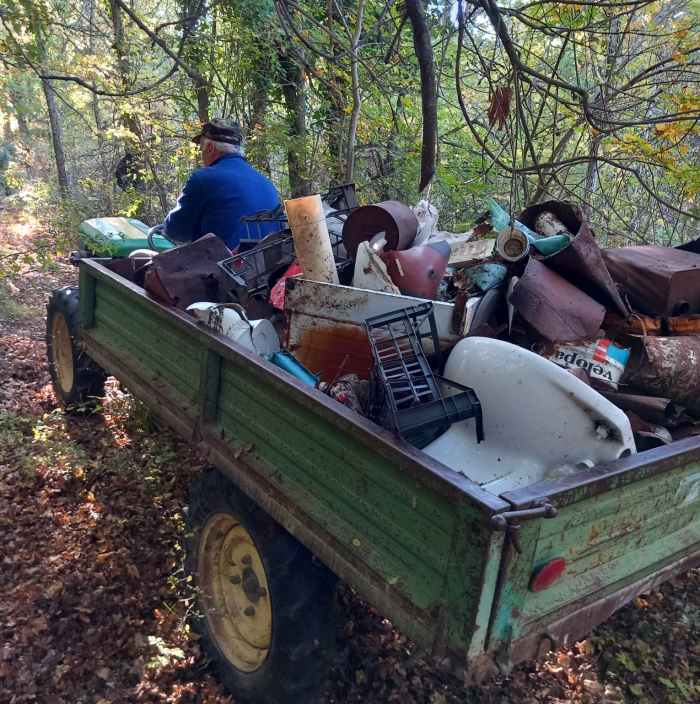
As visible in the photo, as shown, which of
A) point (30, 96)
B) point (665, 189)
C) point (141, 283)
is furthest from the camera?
point (30, 96)

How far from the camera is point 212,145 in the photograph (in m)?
3.95

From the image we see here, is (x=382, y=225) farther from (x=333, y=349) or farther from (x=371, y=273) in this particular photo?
(x=333, y=349)

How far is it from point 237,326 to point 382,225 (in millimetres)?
865

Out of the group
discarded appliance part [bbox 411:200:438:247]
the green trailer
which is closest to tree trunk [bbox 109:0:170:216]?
discarded appliance part [bbox 411:200:438:247]

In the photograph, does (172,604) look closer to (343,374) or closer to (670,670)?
(343,374)

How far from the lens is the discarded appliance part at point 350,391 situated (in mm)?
2025

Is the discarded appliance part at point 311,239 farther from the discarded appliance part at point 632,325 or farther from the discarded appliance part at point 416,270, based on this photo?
the discarded appliance part at point 632,325

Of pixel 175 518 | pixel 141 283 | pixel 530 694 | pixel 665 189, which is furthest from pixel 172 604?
pixel 665 189

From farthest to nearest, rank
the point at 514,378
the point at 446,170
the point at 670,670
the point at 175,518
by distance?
the point at 446,170 → the point at 175,518 → the point at 670,670 → the point at 514,378

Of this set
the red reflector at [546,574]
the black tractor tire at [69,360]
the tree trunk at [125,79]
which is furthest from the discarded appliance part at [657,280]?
the tree trunk at [125,79]

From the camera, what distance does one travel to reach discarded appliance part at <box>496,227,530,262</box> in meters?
2.43

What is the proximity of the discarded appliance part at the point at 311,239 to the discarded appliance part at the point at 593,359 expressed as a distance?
100cm

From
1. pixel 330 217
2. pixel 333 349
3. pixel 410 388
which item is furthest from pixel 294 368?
pixel 330 217

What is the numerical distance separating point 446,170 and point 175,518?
16.3 feet
